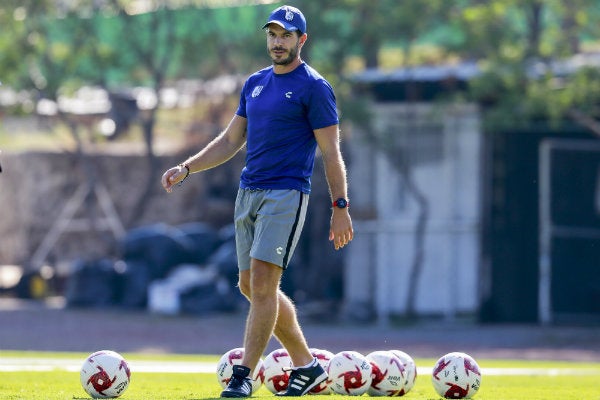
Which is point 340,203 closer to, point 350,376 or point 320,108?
point 320,108

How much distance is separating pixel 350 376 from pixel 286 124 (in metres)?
1.83

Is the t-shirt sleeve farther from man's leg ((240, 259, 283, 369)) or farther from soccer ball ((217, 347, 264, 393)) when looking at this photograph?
soccer ball ((217, 347, 264, 393))

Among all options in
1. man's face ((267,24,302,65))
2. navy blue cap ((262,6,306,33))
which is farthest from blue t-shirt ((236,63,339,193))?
navy blue cap ((262,6,306,33))

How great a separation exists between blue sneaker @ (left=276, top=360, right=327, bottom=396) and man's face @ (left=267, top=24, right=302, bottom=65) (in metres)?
2.07

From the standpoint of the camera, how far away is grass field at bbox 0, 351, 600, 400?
973cm

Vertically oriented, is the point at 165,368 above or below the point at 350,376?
below

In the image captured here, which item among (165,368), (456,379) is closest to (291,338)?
(456,379)

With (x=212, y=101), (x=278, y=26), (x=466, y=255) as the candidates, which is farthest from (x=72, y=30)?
(x=278, y=26)

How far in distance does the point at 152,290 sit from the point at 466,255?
Answer: 544cm

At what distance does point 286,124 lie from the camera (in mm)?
8906

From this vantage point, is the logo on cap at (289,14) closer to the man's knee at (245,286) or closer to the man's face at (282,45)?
the man's face at (282,45)

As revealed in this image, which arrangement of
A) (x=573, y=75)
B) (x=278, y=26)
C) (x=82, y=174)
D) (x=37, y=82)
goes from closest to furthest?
(x=278, y=26)
(x=573, y=75)
(x=37, y=82)
(x=82, y=174)

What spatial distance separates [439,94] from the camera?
71.1 ft

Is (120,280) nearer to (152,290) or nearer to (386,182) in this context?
(152,290)
